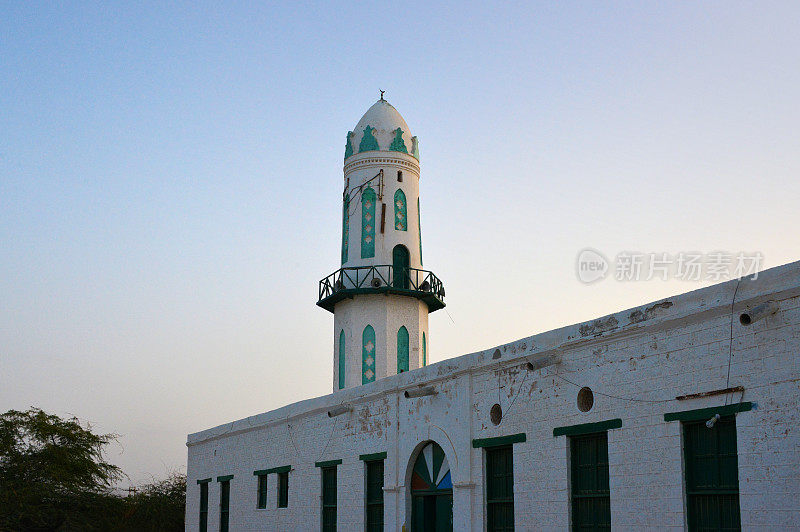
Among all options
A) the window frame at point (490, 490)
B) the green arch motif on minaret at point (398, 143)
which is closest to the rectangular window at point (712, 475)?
the window frame at point (490, 490)

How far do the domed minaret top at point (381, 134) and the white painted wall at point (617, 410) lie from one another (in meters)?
9.68

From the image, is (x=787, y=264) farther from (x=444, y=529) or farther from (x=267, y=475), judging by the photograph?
(x=267, y=475)

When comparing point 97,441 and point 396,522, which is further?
point 97,441

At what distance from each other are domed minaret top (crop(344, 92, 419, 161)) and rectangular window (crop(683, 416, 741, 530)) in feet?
59.6

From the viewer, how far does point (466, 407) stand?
17359mm

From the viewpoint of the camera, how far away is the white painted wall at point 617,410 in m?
11.4

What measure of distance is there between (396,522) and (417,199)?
12.9m

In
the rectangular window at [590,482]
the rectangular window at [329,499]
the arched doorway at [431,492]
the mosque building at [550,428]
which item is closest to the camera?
the mosque building at [550,428]

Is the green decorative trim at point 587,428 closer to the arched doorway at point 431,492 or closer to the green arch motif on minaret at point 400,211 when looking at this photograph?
the arched doorway at point 431,492

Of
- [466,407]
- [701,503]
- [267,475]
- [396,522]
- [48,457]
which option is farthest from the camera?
[48,457]

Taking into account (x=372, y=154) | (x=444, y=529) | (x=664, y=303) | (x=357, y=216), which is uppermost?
(x=372, y=154)

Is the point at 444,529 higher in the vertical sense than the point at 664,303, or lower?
lower

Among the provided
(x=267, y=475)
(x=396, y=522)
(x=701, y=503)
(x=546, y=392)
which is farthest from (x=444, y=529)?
(x=267, y=475)

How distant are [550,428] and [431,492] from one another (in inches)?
167
